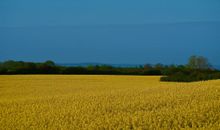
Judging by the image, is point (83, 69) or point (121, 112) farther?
point (83, 69)

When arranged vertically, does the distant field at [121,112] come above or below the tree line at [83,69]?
below

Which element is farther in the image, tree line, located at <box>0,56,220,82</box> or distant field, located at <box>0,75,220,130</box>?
tree line, located at <box>0,56,220,82</box>

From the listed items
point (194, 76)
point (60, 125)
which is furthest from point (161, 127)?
point (194, 76)

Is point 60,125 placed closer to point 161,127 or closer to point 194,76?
point 161,127

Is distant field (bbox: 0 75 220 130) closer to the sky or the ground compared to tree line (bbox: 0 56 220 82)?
closer to the ground

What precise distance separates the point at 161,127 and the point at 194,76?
24518 millimetres

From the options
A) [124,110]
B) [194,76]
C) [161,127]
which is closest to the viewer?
[161,127]

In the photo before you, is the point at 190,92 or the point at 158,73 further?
the point at 158,73

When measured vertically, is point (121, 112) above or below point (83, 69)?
below

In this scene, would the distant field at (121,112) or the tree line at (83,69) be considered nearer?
the distant field at (121,112)

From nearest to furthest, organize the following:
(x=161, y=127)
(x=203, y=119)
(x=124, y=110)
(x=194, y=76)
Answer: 1. (x=161, y=127)
2. (x=203, y=119)
3. (x=124, y=110)
4. (x=194, y=76)

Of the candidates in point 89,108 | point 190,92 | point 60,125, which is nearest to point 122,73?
point 190,92

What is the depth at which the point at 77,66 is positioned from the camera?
1713 inches

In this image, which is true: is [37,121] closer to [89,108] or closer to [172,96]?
[89,108]
